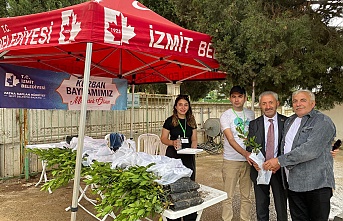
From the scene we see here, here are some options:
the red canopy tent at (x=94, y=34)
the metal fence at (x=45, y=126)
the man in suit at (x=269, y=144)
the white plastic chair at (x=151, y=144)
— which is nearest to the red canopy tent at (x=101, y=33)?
the red canopy tent at (x=94, y=34)

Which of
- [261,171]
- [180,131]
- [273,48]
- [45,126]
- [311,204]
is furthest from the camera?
[45,126]

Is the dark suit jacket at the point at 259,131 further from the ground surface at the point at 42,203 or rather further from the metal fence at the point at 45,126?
the metal fence at the point at 45,126

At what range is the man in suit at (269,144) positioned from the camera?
2566 millimetres

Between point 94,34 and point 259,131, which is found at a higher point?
point 94,34

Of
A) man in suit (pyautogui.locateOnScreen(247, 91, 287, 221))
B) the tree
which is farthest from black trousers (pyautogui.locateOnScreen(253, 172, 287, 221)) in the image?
the tree

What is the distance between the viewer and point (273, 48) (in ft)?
8.98

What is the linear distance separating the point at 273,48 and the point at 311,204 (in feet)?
4.87

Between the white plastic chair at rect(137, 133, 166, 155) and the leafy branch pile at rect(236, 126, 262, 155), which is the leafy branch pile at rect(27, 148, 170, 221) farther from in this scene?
the white plastic chair at rect(137, 133, 166, 155)

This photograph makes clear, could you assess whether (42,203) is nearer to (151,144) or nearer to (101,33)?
(151,144)

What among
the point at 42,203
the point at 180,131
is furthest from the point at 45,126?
the point at 180,131

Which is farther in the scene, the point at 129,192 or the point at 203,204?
the point at 203,204

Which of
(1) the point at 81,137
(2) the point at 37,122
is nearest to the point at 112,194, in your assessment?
(1) the point at 81,137

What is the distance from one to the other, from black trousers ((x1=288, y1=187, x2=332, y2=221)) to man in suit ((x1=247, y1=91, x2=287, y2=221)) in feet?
0.44

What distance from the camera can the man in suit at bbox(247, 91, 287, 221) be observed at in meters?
2.57
